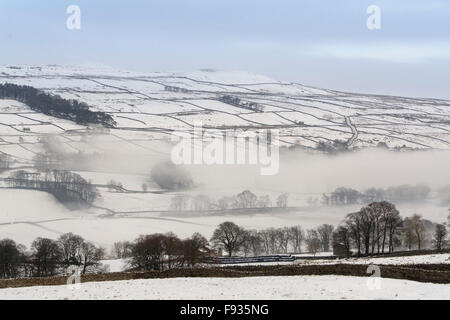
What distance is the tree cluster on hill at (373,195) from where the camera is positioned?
18025 centimetres

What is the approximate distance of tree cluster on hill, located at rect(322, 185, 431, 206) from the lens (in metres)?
180

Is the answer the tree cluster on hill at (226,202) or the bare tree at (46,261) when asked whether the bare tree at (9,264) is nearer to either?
the bare tree at (46,261)

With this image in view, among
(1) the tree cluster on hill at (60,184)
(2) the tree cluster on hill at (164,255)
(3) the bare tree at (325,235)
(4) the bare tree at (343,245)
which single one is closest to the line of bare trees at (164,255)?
(2) the tree cluster on hill at (164,255)

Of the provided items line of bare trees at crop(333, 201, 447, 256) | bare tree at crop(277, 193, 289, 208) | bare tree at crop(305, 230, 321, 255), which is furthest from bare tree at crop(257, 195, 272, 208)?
line of bare trees at crop(333, 201, 447, 256)

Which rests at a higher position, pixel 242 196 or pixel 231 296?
pixel 242 196

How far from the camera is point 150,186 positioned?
592ft

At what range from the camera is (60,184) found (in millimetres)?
172500

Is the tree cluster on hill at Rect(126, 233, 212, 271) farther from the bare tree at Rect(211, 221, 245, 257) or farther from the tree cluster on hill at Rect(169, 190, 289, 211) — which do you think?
the tree cluster on hill at Rect(169, 190, 289, 211)

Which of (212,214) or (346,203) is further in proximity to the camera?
(346,203)

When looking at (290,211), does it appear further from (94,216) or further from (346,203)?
(94,216)

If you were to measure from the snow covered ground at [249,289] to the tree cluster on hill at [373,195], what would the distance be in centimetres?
14015

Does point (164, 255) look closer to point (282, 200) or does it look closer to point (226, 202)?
point (226, 202)
